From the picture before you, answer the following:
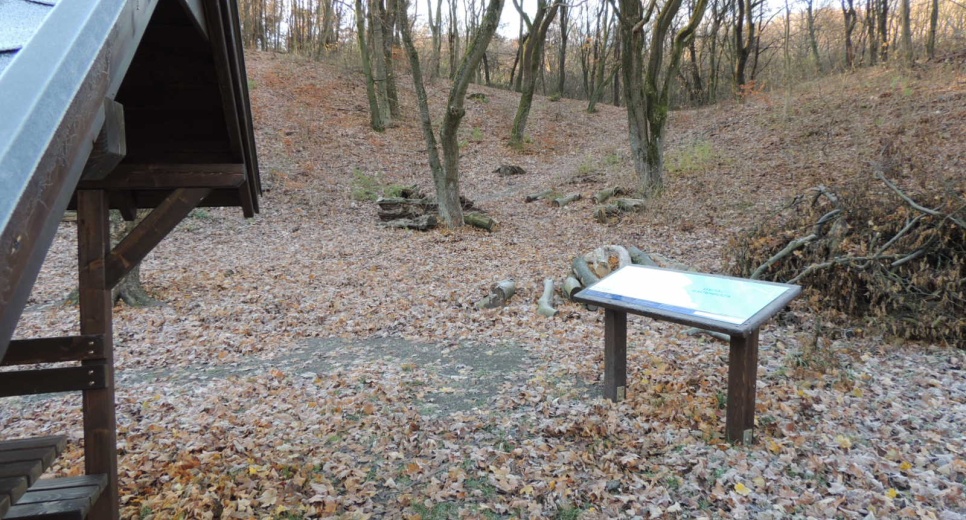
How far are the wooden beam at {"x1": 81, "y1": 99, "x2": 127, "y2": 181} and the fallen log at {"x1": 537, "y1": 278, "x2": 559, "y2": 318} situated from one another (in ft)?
20.8

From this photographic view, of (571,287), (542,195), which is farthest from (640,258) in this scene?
(542,195)

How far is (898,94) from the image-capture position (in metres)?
14.8

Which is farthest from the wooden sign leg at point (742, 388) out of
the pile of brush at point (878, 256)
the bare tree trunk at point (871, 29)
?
the bare tree trunk at point (871, 29)

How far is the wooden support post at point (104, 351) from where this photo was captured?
308cm

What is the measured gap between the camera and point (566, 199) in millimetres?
14789

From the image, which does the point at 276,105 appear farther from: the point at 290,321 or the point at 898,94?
the point at 898,94

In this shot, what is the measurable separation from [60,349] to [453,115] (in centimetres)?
1096

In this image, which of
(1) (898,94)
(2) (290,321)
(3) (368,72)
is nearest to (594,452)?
(2) (290,321)

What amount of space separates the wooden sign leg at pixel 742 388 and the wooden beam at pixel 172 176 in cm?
386

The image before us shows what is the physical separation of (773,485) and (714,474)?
1.23 ft

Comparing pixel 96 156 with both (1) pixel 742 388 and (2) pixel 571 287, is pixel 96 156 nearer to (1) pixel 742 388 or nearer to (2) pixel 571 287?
(1) pixel 742 388

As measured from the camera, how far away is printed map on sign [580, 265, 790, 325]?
4098mm

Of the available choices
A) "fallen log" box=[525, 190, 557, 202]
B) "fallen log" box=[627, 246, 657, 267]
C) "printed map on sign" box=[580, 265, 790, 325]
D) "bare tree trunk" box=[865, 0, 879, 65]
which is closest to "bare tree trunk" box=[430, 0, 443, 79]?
"fallen log" box=[525, 190, 557, 202]

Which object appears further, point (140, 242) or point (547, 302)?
point (547, 302)
